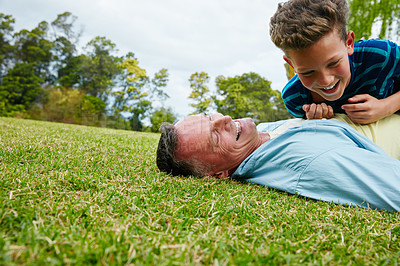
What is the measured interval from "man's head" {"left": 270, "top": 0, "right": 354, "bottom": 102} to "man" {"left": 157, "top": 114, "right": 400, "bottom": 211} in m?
0.46

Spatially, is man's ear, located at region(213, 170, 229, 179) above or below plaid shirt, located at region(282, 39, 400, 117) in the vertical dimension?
below

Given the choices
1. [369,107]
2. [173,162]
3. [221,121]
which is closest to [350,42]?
[369,107]

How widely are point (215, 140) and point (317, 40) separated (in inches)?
56.4

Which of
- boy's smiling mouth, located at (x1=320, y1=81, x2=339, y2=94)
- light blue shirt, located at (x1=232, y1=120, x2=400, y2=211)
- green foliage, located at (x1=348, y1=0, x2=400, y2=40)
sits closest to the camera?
light blue shirt, located at (x1=232, y1=120, x2=400, y2=211)

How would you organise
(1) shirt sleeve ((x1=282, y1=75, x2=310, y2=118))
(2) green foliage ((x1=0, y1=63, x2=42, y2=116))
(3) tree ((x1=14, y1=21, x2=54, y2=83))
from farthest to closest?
(3) tree ((x1=14, y1=21, x2=54, y2=83))
(2) green foliage ((x1=0, y1=63, x2=42, y2=116))
(1) shirt sleeve ((x1=282, y1=75, x2=310, y2=118))

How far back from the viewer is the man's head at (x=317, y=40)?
2.47 metres

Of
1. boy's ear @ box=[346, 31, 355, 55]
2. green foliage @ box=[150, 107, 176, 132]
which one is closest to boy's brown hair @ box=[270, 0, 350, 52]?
boy's ear @ box=[346, 31, 355, 55]

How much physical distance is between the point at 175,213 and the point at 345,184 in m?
1.44

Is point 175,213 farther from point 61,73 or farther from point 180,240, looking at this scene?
point 61,73

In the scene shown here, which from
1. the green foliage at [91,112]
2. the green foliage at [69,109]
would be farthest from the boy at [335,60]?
the green foliage at [91,112]

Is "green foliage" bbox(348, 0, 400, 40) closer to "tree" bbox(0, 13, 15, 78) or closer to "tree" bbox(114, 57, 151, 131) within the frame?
"tree" bbox(114, 57, 151, 131)

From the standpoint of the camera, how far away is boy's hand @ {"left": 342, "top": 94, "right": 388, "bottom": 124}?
2.76m

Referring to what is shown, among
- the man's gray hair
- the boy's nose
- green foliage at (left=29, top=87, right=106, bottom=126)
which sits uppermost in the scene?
green foliage at (left=29, top=87, right=106, bottom=126)

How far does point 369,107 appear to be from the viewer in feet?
9.00
